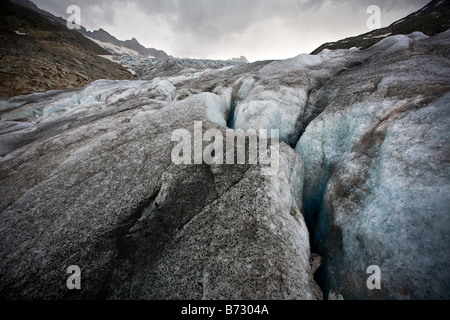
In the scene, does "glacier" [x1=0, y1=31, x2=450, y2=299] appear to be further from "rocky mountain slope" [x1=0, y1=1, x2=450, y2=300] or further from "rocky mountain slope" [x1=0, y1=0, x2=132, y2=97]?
"rocky mountain slope" [x1=0, y1=0, x2=132, y2=97]

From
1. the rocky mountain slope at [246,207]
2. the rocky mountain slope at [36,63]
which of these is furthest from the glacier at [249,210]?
the rocky mountain slope at [36,63]

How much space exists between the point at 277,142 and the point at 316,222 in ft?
13.4

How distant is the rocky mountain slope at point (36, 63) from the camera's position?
111ft

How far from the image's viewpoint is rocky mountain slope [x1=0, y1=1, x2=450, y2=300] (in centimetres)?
427

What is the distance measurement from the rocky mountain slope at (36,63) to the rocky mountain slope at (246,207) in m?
41.4

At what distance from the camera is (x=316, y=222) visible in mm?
7781

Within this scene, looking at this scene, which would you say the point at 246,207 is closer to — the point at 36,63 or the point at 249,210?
the point at 249,210

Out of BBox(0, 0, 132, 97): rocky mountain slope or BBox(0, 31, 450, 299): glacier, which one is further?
BBox(0, 0, 132, 97): rocky mountain slope

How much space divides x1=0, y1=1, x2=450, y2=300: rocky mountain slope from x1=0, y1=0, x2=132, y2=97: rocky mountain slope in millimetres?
41372

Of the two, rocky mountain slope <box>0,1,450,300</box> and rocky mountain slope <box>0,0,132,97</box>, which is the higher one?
rocky mountain slope <box>0,0,132,97</box>

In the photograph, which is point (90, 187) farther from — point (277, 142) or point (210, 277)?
point (277, 142)

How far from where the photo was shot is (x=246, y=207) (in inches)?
209

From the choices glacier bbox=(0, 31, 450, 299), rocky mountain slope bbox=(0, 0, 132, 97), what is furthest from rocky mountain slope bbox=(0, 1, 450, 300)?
rocky mountain slope bbox=(0, 0, 132, 97)

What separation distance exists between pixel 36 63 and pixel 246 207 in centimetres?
5869
